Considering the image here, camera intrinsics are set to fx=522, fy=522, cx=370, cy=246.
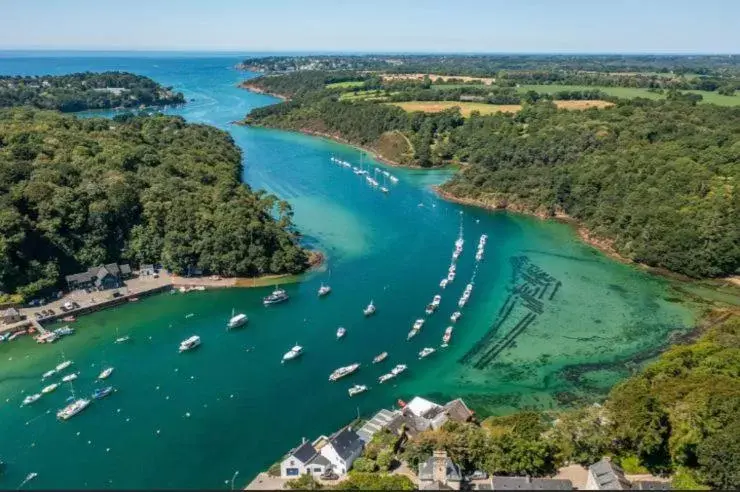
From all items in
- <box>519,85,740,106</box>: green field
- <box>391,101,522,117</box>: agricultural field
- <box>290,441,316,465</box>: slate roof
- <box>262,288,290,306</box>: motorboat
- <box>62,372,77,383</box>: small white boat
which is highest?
<box>519,85,740,106</box>: green field

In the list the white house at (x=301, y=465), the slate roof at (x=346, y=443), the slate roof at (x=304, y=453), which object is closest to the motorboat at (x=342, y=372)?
the slate roof at (x=346, y=443)

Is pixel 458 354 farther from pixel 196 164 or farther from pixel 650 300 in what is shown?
pixel 196 164

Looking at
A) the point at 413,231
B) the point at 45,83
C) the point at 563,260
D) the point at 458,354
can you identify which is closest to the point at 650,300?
the point at 563,260

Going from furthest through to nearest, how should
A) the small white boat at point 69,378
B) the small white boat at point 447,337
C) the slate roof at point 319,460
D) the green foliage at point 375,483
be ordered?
the small white boat at point 447,337 < the small white boat at point 69,378 < the slate roof at point 319,460 < the green foliage at point 375,483

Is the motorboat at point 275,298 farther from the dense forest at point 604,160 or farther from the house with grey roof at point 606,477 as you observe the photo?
the dense forest at point 604,160

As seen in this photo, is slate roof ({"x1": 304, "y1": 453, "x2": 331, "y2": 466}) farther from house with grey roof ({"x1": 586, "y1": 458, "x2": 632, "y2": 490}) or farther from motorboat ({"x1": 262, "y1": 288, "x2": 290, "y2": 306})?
motorboat ({"x1": 262, "y1": 288, "x2": 290, "y2": 306})

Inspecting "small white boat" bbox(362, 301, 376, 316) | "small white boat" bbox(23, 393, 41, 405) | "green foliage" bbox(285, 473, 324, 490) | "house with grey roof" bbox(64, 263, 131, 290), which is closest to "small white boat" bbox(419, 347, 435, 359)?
"small white boat" bbox(362, 301, 376, 316)
